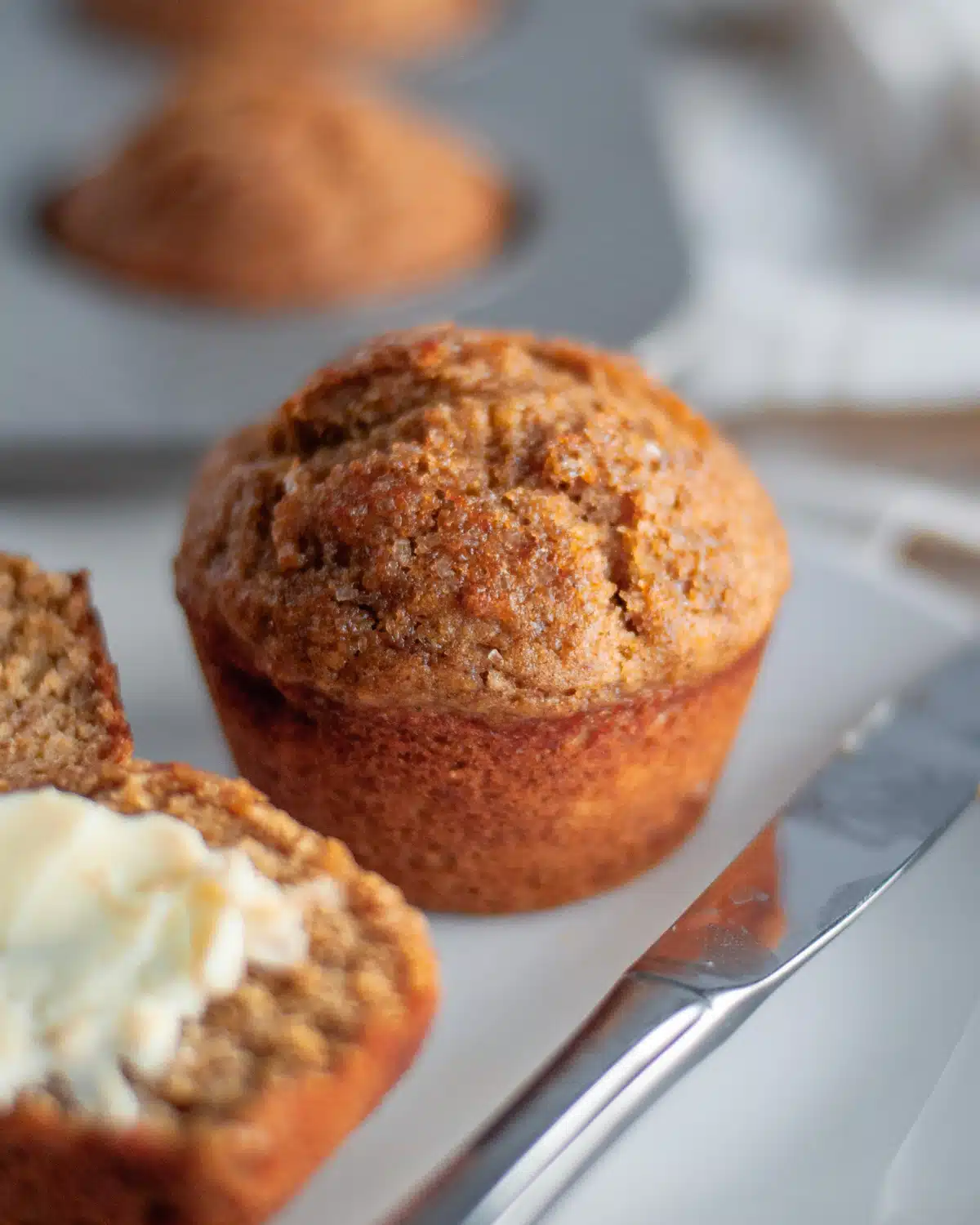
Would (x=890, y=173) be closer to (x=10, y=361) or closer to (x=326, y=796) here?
(x=10, y=361)

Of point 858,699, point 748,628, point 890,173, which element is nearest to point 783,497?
point 858,699

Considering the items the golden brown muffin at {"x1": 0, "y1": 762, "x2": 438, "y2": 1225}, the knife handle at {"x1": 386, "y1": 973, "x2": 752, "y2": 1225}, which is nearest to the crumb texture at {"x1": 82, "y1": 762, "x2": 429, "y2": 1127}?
the golden brown muffin at {"x1": 0, "y1": 762, "x2": 438, "y2": 1225}

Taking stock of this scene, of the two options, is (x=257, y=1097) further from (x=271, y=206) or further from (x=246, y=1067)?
(x=271, y=206)

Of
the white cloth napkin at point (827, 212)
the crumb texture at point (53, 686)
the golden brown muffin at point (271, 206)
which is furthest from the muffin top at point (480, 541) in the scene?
the golden brown muffin at point (271, 206)

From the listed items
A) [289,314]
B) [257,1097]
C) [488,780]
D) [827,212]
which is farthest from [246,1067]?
[827,212]

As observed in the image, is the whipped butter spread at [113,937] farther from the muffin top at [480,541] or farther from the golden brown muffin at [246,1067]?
the muffin top at [480,541]

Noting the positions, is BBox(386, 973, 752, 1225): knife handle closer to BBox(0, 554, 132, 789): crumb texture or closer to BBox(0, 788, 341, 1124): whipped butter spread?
BBox(0, 788, 341, 1124): whipped butter spread
